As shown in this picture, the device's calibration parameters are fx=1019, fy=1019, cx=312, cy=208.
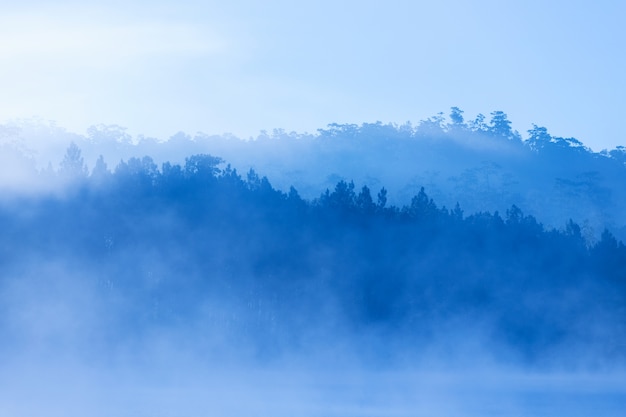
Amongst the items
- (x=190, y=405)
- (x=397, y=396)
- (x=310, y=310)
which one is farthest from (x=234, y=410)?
(x=310, y=310)

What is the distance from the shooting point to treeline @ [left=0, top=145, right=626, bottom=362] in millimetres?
34188

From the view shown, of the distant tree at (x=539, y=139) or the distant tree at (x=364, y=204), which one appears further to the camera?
the distant tree at (x=539, y=139)

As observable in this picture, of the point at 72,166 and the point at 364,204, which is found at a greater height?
the point at 72,166

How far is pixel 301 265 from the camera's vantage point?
117ft

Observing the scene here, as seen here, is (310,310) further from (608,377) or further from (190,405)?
(190,405)

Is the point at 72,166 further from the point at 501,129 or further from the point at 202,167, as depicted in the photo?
the point at 501,129

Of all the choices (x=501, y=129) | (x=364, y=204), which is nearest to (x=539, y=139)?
(x=501, y=129)

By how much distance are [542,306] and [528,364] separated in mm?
2662

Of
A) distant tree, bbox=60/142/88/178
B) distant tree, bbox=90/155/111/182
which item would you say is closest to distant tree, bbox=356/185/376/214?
distant tree, bbox=90/155/111/182

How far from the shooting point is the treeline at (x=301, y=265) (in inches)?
1346

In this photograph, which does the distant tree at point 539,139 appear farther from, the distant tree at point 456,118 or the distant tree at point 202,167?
the distant tree at point 202,167

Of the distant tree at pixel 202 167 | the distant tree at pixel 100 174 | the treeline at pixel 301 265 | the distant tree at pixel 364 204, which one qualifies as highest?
the distant tree at pixel 202 167

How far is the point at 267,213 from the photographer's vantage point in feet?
122

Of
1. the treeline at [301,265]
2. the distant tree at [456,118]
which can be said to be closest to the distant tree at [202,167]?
the treeline at [301,265]
